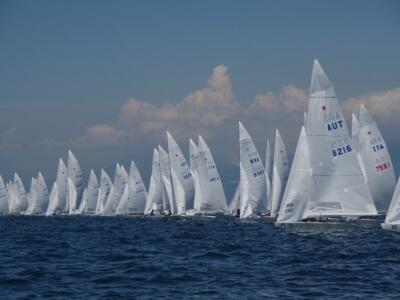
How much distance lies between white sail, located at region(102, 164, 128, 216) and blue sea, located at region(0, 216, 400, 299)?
65212 millimetres

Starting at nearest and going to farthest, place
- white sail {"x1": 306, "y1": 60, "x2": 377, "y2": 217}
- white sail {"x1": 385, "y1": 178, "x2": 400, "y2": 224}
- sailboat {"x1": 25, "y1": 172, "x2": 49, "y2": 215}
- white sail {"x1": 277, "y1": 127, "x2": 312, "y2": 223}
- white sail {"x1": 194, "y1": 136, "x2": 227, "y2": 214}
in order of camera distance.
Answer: white sail {"x1": 385, "y1": 178, "x2": 400, "y2": 224} → white sail {"x1": 277, "y1": 127, "x2": 312, "y2": 223} → white sail {"x1": 306, "y1": 60, "x2": 377, "y2": 217} → white sail {"x1": 194, "y1": 136, "x2": 227, "y2": 214} → sailboat {"x1": 25, "y1": 172, "x2": 49, "y2": 215}

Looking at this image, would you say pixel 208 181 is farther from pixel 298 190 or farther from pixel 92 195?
pixel 92 195

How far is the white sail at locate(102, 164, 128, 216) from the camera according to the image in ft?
352

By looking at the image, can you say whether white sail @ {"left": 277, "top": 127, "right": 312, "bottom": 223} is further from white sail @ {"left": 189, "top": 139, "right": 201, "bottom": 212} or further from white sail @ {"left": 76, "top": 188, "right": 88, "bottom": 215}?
white sail @ {"left": 76, "top": 188, "right": 88, "bottom": 215}

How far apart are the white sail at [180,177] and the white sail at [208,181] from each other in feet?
11.1

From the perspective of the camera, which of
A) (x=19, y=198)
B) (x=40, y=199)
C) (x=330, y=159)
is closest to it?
(x=330, y=159)

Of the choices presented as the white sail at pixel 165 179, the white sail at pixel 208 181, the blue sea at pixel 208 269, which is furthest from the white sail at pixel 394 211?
the white sail at pixel 165 179

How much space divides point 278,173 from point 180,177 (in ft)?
55.7

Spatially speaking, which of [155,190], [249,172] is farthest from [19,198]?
[249,172]

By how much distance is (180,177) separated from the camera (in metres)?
84.1

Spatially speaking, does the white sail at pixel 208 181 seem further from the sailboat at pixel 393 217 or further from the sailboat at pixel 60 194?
the sailboat at pixel 60 194

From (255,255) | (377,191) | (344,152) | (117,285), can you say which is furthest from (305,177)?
(117,285)

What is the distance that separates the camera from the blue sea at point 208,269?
22.0 meters

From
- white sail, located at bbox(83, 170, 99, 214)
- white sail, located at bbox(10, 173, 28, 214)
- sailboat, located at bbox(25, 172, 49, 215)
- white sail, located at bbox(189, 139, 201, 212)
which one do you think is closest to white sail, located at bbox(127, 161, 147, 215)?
white sail, located at bbox(189, 139, 201, 212)
